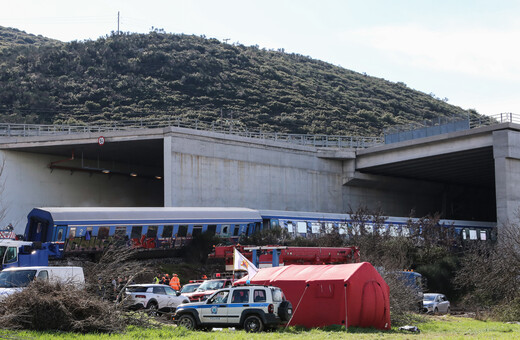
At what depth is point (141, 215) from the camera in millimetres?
36781

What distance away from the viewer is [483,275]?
2922 centimetres

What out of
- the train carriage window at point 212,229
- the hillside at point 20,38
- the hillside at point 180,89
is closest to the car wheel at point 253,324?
the train carriage window at point 212,229

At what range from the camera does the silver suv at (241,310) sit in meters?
17.9

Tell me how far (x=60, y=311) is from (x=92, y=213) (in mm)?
20709

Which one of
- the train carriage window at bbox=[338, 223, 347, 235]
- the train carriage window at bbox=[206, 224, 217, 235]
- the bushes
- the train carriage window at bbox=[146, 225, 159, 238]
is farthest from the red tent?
the train carriage window at bbox=[338, 223, 347, 235]

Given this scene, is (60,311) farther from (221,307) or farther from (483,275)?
(483,275)

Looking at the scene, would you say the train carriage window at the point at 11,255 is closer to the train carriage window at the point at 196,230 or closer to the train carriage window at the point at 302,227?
the train carriage window at the point at 196,230

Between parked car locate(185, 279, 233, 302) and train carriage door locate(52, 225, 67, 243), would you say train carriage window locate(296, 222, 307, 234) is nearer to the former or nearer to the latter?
train carriage door locate(52, 225, 67, 243)

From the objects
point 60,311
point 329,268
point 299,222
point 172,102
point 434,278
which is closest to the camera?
point 60,311

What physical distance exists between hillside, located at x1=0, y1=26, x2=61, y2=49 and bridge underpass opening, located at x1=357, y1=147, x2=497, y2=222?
8736cm

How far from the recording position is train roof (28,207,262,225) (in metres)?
33.9

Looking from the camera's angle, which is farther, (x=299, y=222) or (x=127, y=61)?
(x=127, y=61)

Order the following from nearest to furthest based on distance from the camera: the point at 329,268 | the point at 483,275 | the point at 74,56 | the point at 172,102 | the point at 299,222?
the point at 329,268, the point at 483,275, the point at 299,222, the point at 172,102, the point at 74,56

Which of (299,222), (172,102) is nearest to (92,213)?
(299,222)
